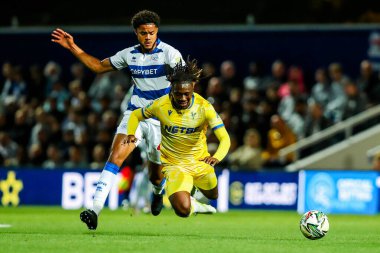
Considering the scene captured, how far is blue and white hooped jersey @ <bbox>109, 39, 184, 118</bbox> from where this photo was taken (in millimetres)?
11414

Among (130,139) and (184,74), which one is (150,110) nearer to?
(130,139)

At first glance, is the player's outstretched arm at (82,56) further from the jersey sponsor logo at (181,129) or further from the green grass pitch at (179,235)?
the green grass pitch at (179,235)

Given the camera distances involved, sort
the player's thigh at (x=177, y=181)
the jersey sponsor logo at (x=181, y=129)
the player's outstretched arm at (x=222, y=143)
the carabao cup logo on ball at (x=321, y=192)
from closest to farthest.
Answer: the player's outstretched arm at (x=222, y=143), the player's thigh at (x=177, y=181), the jersey sponsor logo at (x=181, y=129), the carabao cup logo on ball at (x=321, y=192)

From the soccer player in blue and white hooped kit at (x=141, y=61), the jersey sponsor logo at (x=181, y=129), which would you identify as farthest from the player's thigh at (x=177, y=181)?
the soccer player in blue and white hooped kit at (x=141, y=61)

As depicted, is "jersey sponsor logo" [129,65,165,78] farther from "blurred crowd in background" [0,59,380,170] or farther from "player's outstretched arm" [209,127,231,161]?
"blurred crowd in background" [0,59,380,170]

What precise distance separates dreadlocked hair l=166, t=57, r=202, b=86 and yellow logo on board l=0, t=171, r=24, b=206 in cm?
900

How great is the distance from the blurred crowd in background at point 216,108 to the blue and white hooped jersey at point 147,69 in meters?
7.07

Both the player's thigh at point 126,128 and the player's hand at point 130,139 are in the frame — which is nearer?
the player's hand at point 130,139

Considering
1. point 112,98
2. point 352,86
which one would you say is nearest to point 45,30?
point 112,98

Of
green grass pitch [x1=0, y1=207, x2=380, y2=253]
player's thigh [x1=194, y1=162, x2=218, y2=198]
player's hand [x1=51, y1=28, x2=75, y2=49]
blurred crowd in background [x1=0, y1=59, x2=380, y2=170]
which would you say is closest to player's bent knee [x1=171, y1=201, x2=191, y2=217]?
green grass pitch [x1=0, y1=207, x2=380, y2=253]

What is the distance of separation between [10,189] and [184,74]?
31.3 feet

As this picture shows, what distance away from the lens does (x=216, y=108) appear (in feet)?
62.2

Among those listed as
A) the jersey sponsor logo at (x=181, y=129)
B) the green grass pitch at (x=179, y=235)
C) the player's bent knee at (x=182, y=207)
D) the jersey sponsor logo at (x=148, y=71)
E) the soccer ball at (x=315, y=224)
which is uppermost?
the jersey sponsor logo at (x=148, y=71)

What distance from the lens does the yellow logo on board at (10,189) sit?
19.2 meters
